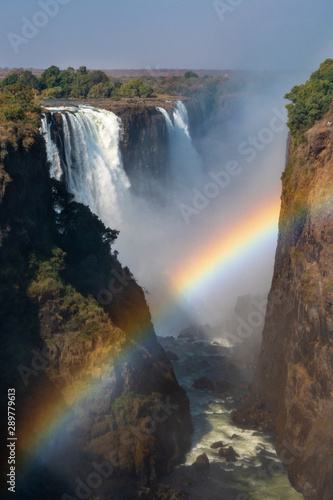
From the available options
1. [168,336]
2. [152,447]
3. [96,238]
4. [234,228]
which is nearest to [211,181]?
[234,228]

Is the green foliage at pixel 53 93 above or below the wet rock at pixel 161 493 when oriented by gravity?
above

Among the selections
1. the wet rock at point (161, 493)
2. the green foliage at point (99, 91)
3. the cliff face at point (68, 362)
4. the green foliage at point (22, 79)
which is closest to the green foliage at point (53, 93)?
the green foliage at point (22, 79)

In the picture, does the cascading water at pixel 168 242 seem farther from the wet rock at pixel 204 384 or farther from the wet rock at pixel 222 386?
the wet rock at pixel 222 386

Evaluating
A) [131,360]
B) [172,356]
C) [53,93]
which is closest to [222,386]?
[172,356]

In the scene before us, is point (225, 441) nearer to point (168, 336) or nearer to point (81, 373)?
point (81, 373)

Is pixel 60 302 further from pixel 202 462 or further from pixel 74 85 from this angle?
pixel 74 85

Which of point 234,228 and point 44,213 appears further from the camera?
point 234,228
